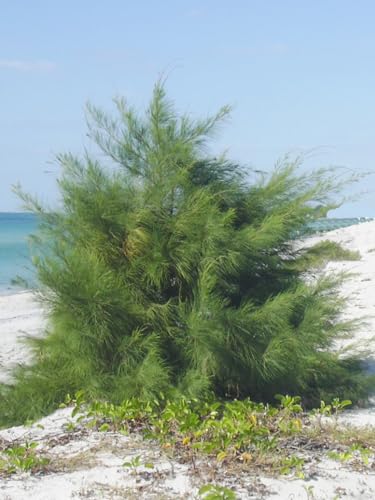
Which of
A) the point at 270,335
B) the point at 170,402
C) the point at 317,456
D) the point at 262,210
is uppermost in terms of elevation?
the point at 262,210

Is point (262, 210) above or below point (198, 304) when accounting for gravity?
above

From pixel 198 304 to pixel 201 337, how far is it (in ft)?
0.92

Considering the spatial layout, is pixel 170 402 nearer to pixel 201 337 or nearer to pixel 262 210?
pixel 201 337

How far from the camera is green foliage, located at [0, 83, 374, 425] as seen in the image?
215 inches

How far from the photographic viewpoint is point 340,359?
250 inches

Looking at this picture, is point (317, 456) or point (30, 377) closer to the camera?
point (317, 456)

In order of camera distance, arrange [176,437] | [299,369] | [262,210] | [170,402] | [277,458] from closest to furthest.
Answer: [277,458] < [176,437] < [170,402] < [299,369] < [262,210]

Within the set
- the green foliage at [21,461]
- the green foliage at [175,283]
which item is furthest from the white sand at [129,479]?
the green foliage at [175,283]

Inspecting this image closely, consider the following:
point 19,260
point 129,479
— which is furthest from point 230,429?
point 19,260

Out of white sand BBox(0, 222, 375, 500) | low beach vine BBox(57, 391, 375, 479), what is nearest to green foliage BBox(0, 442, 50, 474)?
white sand BBox(0, 222, 375, 500)

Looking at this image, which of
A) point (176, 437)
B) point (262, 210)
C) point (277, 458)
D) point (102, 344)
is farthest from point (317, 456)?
point (262, 210)

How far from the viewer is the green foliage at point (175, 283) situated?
5.45 meters

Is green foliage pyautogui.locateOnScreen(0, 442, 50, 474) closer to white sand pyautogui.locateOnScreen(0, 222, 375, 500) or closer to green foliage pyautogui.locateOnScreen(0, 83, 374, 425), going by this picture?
white sand pyautogui.locateOnScreen(0, 222, 375, 500)

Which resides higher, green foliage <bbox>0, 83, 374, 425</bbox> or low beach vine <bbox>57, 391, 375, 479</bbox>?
green foliage <bbox>0, 83, 374, 425</bbox>
